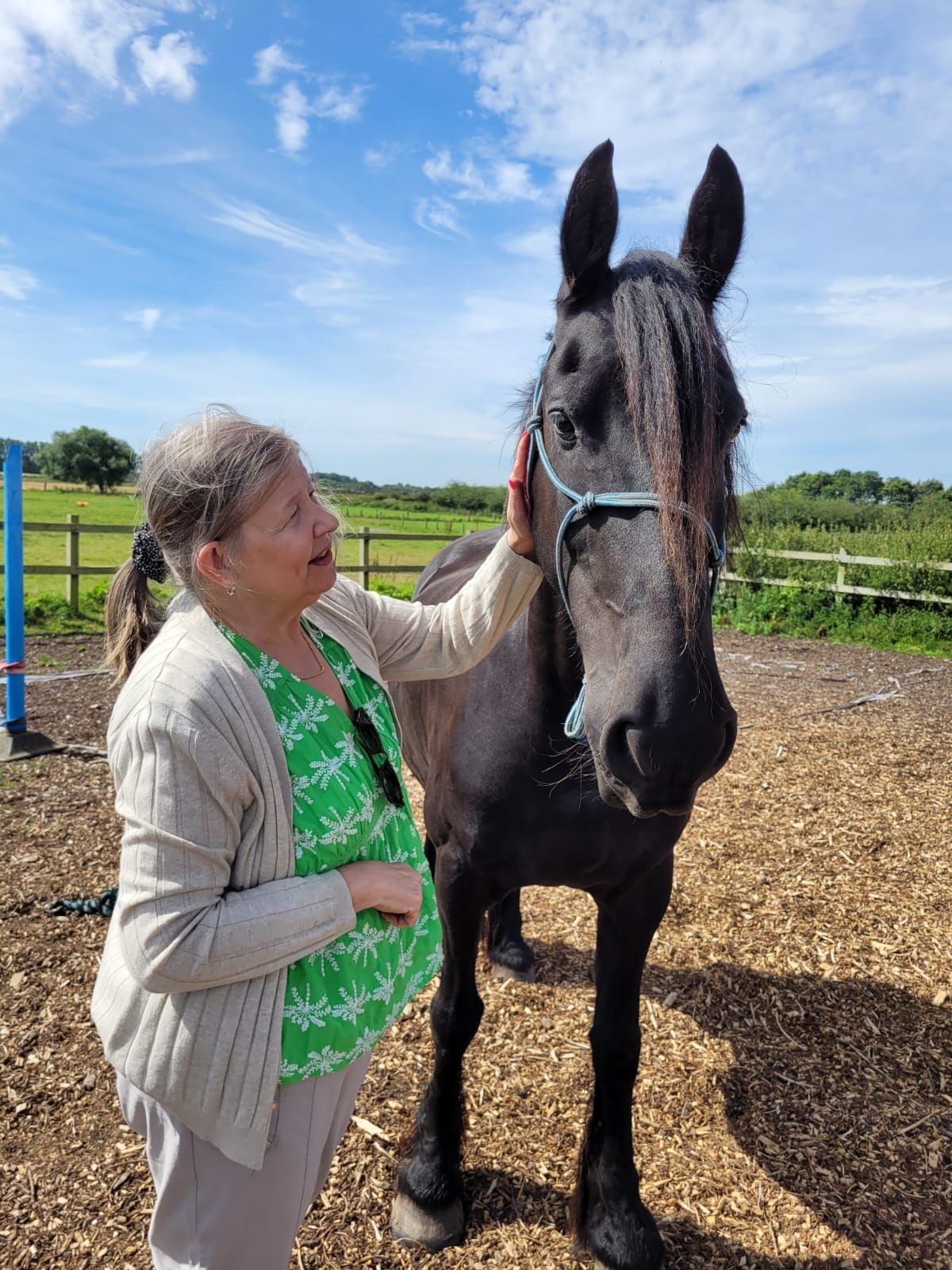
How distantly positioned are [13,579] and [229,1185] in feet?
17.5

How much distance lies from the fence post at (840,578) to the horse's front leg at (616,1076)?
13455mm

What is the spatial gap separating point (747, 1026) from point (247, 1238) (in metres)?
2.49

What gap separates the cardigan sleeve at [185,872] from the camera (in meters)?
1.19

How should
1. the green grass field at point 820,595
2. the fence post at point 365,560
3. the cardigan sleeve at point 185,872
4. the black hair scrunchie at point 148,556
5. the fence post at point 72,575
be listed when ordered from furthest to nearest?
the fence post at point 365,560 → the green grass field at point 820,595 → the fence post at point 72,575 → the black hair scrunchie at point 148,556 → the cardigan sleeve at point 185,872

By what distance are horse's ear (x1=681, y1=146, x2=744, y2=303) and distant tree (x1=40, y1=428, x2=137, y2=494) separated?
146ft

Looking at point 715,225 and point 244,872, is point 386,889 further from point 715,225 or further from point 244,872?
point 715,225

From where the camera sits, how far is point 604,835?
2180mm

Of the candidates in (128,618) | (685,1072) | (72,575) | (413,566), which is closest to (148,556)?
(128,618)

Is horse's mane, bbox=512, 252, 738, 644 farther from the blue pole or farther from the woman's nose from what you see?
the blue pole

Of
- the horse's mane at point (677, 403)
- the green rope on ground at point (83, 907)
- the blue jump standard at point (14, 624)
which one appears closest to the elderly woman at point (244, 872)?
the horse's mane at point (677, 403)

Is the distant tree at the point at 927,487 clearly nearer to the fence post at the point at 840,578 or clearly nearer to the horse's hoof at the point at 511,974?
the fence post at the point at 840,578

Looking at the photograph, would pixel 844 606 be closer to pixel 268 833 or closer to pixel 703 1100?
pixel 703 1100

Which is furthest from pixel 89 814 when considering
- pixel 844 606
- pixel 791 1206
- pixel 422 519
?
pixel 422 519

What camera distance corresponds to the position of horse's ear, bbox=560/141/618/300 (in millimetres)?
1809
